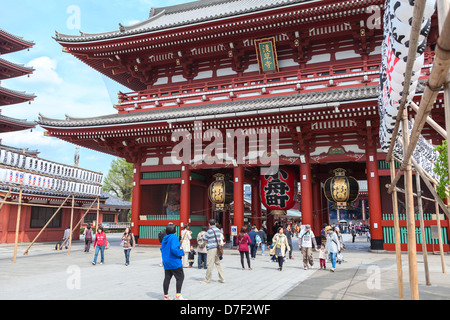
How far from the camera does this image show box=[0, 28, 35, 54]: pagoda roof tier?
29.4 m

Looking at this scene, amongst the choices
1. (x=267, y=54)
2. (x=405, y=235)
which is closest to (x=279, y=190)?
(x=405, y=235)

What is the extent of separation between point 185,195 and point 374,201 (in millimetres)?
9275

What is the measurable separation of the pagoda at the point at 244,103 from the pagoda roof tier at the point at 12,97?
52.4 ft

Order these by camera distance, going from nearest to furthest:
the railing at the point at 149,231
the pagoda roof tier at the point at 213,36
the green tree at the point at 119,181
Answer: the pagoda roof tier at the point at 213,36, the railing at the point at 149,231, the green tree at the point at 119,181

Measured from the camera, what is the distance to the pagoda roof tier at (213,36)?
14.6 metres

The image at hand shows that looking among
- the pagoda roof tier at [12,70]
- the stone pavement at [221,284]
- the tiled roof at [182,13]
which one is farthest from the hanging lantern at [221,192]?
the pagoda roof tier at [12,70]

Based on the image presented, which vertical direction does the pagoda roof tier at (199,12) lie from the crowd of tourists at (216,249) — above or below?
above

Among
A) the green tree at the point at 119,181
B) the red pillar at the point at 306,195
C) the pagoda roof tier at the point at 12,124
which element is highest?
the pagoda roof tier at the point at 12,124

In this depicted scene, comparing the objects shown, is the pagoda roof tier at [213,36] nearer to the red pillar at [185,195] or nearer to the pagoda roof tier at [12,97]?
the red pillar at [185,195]

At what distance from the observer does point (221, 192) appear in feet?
56.6

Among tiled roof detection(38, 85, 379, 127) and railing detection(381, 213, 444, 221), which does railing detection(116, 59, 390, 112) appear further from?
railing detection(381, 213, 444, 221)

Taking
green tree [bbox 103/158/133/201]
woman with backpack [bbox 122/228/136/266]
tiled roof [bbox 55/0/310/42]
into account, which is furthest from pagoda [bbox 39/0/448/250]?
green tree [bbox 103/158/133/201]

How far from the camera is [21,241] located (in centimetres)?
2152

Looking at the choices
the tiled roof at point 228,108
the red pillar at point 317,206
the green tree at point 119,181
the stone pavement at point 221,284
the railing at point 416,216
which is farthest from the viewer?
the green tree at point 119,181
